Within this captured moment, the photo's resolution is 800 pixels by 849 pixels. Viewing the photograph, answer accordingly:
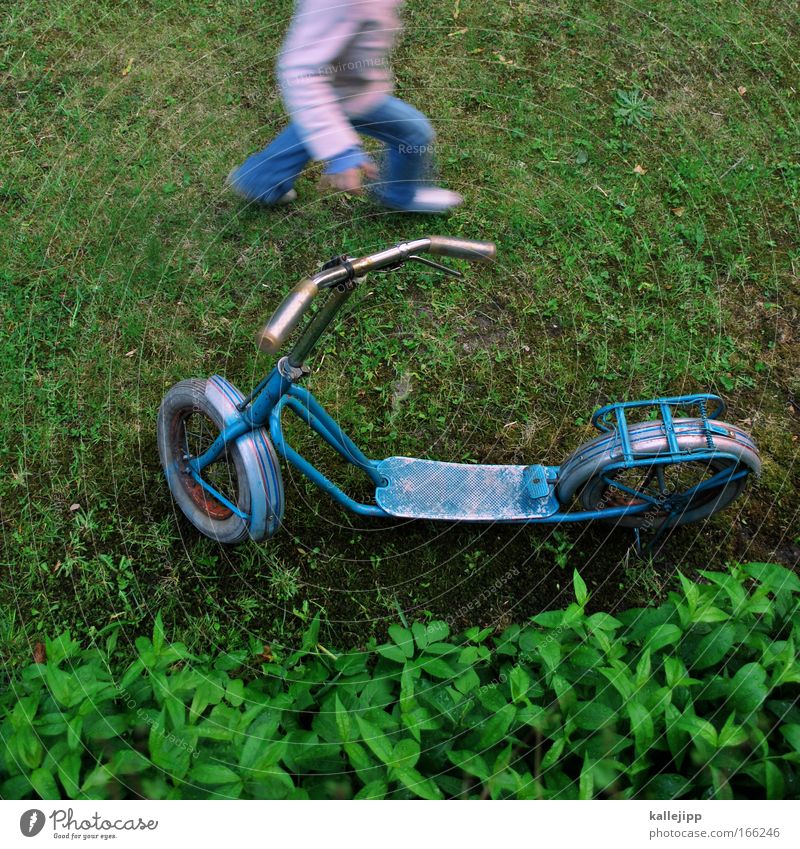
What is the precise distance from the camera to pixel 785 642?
6.61 ft

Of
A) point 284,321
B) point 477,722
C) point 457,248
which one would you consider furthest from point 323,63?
point 477,722

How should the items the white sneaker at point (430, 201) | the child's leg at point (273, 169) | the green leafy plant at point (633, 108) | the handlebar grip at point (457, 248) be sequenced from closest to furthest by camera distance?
the handlebar grip at point (457, 248) < the child's leg at point (273, 169) < the white sneaker at point (430, 201) < the green leafy plant at point (633, 108)

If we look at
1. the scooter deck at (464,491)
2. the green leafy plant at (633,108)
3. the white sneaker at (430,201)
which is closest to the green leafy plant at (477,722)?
the scooter deck at (464,491)

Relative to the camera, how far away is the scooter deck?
279 cm

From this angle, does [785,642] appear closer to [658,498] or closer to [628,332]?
[658,498]

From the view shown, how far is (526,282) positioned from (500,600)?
1551 mm

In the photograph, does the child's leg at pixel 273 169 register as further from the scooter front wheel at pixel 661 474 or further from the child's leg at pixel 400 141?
the scooter front wheel at pixel 661 474

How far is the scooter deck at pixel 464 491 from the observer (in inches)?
110

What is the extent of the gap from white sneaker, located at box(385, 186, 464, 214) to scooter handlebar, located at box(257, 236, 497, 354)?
5.23 feet

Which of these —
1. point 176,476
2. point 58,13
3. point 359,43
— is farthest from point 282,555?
point 58,13

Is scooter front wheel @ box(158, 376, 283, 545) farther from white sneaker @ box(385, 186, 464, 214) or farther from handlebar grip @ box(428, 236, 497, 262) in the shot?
white sneaker @ box(385, 186, 464, 214)

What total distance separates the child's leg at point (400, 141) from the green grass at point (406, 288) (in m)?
0.15
